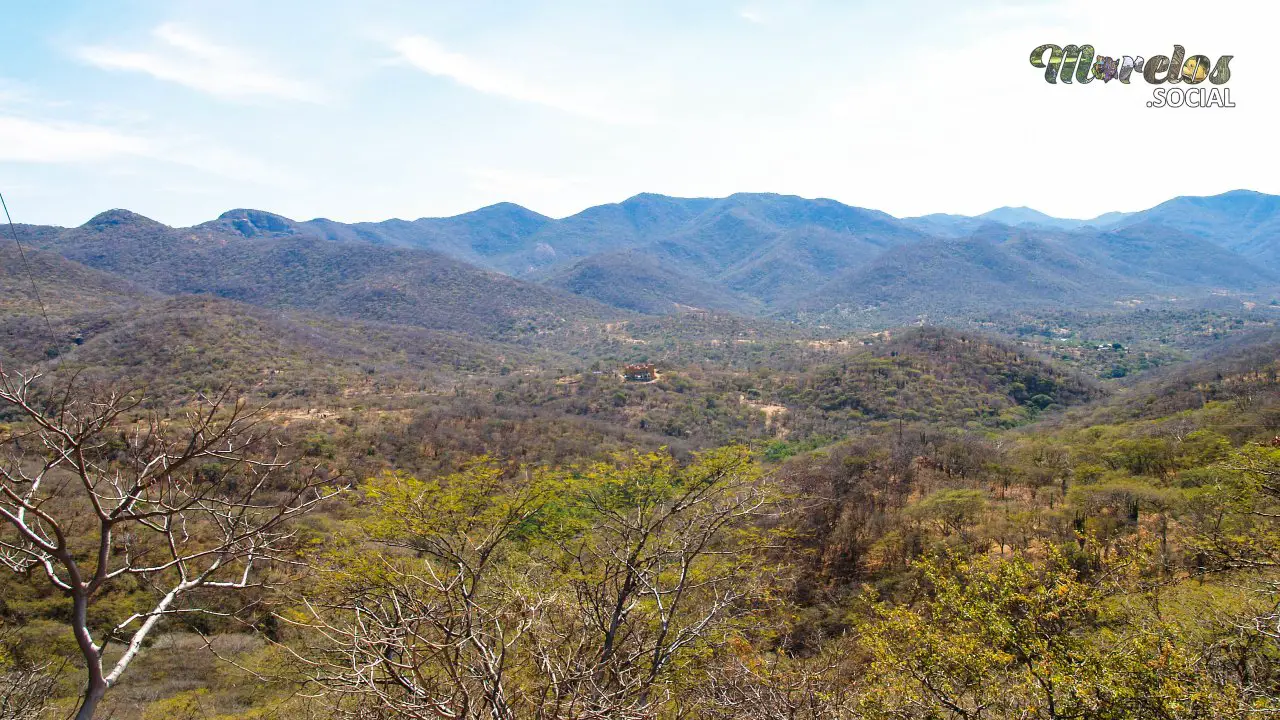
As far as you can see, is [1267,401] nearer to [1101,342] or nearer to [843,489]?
[843,489]

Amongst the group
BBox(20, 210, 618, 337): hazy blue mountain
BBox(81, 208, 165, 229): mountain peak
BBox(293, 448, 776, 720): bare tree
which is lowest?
BBox(293, 448, 776, 720): bare tree

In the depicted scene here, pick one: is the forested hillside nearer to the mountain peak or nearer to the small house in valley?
the small house in valley

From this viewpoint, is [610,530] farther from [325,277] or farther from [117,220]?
[117,220]

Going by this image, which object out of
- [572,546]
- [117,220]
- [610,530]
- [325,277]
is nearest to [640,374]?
[572,546]

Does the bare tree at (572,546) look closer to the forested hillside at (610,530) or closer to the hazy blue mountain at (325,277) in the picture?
the forested hillside at (610,530)

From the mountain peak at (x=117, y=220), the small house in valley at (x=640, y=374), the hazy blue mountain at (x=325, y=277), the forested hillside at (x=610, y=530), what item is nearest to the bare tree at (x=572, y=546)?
the forested hillside at (x=610, y=530)

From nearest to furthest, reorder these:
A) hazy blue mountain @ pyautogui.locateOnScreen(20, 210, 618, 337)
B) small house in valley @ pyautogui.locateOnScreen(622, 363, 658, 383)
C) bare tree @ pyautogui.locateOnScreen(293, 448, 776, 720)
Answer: bare tree @ pyautogui.locateOnScreen(293, 448, 776, 720) → small house in valley @ pyautogui.locateOnScreen(622, 363, 658, 383) → hazy blue mountain @ pyautogui.locateOnScreen(20, 210, 618, 337)

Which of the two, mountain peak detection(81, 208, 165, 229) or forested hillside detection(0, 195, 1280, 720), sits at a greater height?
mountain peak detection(81, 208, 165, 229)

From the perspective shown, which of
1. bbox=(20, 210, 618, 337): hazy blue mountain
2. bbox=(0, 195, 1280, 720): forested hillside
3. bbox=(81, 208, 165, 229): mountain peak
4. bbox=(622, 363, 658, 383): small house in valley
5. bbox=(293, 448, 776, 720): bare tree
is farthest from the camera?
bbox=(81, 208, 165, 229): mountain peak

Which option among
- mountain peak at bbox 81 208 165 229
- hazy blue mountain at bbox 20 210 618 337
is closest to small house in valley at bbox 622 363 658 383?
hazy blue mountain at bbox 20 210 618 337

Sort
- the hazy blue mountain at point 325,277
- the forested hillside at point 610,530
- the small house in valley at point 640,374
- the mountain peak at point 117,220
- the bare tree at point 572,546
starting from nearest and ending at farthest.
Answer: the forested hillside at point 610,530
the bare tree at point 572,546
the small house in valley at point 640,374
the hazy blue mountain at point 325,277
the mountain peak at point 117,220

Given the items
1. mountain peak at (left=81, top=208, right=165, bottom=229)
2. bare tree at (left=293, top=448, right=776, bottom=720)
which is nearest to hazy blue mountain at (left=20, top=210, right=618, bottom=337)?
mountain peak at (left=81, top=208, right=165, bottom=229)

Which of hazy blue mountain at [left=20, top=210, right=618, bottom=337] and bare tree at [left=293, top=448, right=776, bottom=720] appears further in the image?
hazy blue mountain at [left=20, top=210, right=618, bottom=337]
